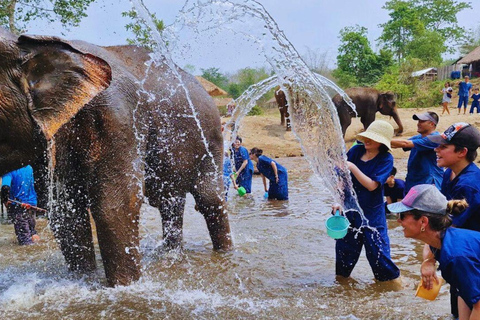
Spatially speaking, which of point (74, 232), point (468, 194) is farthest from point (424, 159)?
point (74, 232)

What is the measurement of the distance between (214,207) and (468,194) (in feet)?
9.95

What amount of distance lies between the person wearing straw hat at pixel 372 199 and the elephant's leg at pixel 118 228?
1.72 m

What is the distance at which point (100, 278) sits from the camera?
15.1ft

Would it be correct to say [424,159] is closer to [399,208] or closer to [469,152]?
[469,152]

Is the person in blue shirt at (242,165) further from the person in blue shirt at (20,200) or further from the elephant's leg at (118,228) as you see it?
the elephant's leg at (118,228)

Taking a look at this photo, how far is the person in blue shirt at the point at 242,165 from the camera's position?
9.78 meters

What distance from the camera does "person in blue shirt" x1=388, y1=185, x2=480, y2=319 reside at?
2332 millimetres

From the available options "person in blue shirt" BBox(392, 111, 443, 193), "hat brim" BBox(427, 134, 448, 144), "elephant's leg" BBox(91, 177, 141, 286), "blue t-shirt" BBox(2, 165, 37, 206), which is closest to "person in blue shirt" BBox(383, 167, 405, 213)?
"person in blue shirt" BBox(392, 111, 443, 193)

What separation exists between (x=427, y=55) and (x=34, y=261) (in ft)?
149

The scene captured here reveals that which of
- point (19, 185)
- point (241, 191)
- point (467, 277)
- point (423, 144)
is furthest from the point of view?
point (241, 191)

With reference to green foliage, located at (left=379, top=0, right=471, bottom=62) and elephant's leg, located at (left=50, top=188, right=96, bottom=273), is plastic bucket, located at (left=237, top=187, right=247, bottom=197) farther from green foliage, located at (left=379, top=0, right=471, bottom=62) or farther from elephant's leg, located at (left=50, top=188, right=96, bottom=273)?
green foliage, located at (left=379, top=0, right=471, bottom=62)

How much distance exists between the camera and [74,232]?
4.58 meters

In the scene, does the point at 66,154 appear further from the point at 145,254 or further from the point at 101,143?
the point at 145,254

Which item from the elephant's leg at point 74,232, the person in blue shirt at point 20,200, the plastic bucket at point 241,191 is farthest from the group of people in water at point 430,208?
the plastic bucket at point 241,191
